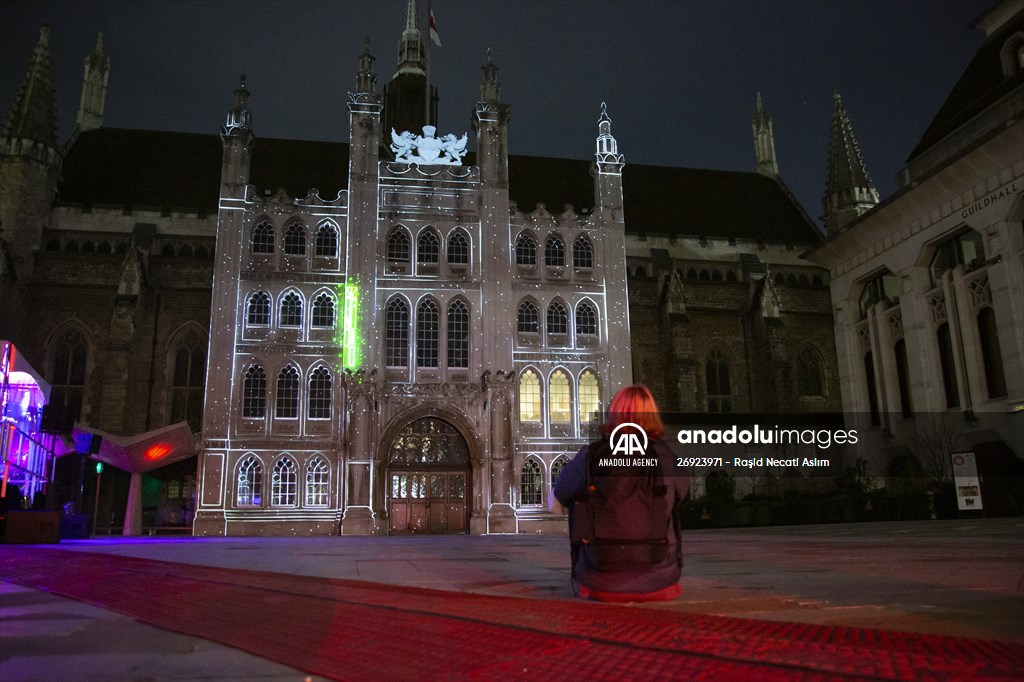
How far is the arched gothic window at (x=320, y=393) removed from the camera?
3170cm

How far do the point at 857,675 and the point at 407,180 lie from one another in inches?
1266

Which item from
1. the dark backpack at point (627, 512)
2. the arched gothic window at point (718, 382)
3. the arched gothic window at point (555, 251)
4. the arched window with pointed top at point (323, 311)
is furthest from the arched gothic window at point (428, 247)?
the dark backpack at point (627, 512)

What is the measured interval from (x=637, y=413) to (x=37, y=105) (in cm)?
3873

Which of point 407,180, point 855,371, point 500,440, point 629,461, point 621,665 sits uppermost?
point 407,180

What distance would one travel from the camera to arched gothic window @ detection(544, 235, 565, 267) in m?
34.7

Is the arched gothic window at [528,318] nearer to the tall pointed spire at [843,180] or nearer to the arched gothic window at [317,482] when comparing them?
the arched gothic window at [317,482]

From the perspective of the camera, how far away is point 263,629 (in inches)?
209

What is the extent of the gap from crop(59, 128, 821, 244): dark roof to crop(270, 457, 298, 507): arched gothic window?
1427 cm

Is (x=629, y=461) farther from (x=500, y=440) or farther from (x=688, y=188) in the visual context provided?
(x=688, y=188)

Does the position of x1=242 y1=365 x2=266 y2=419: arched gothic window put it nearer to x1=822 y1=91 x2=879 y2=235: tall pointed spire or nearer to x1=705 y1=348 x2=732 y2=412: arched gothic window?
x1=705 y1=348 x2=732 y2=412: arched gothic window

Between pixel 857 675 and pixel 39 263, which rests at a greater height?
pixel 39 263

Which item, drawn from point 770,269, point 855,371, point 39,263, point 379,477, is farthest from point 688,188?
point 39,263

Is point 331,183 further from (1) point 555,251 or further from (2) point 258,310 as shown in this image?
(1) point 555,251

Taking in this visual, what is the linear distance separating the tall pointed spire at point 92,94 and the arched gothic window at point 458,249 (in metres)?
24.3
